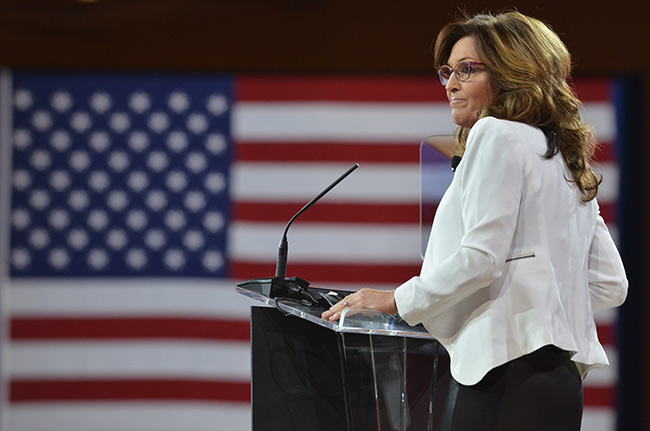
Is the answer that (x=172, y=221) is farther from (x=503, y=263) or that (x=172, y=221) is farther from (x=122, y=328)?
(x=503, y=263)

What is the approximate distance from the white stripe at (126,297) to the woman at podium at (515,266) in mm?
2247

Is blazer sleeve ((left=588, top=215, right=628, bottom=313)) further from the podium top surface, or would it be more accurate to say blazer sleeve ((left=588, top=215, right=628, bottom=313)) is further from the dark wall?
the dark wall

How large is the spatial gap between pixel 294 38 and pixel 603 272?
7.46ft

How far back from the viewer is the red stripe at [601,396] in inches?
129

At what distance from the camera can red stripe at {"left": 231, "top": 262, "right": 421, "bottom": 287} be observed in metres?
3.33

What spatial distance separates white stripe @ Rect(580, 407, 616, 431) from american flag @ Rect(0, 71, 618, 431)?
1016 mm

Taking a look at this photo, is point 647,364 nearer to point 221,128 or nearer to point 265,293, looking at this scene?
point 221,128

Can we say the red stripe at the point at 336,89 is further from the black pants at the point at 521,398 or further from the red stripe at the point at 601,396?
the black pants at the point at 521,398

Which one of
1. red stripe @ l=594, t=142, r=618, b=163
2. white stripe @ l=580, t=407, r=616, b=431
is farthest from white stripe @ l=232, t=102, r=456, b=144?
white stripe @ l=580, t=407, r=616, b=431

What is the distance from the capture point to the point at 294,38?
10.7 ft

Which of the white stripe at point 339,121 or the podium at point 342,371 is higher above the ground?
the white stripe at point 339,121

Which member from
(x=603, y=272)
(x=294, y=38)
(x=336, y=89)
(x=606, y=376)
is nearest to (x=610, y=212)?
(x=606, y=376)

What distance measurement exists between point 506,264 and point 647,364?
2507mm

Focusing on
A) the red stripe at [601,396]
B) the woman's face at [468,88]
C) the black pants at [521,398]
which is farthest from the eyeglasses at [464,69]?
the red stripe at [601,396]
